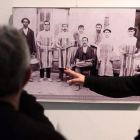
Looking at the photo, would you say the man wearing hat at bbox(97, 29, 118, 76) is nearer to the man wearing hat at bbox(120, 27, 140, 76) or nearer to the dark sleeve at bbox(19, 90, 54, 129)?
the man wearing hat at bbox(120, 27, 140, 76)

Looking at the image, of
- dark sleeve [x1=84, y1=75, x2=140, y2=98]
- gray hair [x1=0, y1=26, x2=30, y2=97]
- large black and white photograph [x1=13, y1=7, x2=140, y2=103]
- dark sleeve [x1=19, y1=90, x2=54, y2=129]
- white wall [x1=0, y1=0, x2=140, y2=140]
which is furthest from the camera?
white wall [x1=0, y1=0, x2=140, y2=140]

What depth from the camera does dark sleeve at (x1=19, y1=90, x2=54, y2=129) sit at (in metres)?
0.47

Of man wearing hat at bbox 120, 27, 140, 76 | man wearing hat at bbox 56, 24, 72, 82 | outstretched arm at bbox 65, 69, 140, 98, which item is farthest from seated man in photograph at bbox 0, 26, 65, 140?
man wearing hat at bbox 120, 27, 140, 76

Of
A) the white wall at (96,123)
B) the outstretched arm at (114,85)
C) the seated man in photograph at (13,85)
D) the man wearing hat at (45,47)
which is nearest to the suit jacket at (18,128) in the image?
the seated man in photograph at (13,85)

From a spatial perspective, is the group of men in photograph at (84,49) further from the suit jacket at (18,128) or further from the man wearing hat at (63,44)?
the suit jacket at (18,128)

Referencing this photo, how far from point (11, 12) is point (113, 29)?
72 cm

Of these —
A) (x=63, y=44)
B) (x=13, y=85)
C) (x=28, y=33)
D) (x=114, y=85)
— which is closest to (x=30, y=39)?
(x=28, y=33)

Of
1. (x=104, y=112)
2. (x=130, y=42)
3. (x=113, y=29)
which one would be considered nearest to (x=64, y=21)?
(x=113, y=29)

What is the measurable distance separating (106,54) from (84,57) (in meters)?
0.15

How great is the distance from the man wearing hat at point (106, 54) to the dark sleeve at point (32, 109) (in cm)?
70

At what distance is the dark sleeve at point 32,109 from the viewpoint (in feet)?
1.55

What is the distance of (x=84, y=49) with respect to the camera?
111 cm

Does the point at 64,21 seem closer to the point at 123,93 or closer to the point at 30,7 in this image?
the point at 30,7

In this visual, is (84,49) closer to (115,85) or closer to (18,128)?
(115,85)
